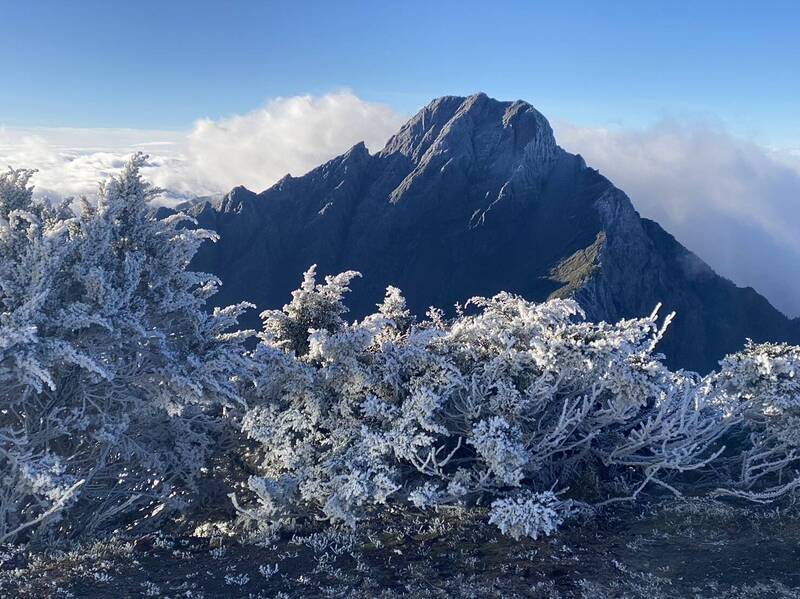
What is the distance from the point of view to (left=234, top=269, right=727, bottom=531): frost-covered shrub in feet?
25.7

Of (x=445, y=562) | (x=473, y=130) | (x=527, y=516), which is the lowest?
(x=445, y=562)

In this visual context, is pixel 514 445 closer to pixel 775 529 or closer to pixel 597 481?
pixel 597 481

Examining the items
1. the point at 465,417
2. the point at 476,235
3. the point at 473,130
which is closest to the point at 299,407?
the point at 465,417

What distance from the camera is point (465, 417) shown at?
8.86m

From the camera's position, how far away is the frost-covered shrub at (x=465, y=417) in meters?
7.82

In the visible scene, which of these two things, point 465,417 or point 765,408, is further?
point 765,408

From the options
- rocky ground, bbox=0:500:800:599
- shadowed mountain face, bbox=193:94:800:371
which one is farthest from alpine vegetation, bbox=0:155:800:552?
shadowed mountain face, bbox=193:94:800:371

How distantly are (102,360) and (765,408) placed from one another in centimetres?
946

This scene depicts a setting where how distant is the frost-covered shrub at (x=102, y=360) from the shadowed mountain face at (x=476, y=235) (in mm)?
92077

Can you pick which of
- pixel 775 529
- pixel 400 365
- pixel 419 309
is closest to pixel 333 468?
pixel 400 365

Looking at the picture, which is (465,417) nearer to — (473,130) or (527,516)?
(527,516)

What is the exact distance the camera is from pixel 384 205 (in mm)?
143125

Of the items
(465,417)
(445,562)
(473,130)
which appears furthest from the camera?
(473,130)

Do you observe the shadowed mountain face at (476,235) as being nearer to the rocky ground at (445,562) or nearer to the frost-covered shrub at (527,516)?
the rocky ground at (445,562)
